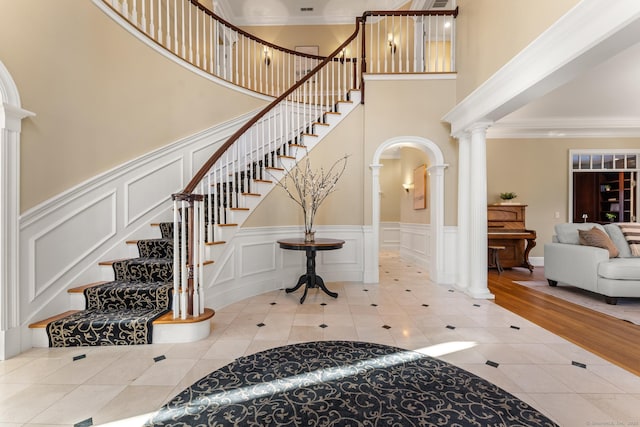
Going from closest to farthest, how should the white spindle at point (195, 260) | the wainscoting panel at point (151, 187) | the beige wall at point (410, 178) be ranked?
1. the white spindle at point (195, 260)
2. the wainscoting panel at point (151, 187)
3. the beige wall at point (410, 178)

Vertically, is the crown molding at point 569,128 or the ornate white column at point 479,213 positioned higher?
the crown molding at point 569,128

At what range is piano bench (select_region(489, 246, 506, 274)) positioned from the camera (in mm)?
5195

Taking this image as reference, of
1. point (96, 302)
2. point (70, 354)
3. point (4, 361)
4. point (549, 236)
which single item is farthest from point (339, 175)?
point (549, 236)

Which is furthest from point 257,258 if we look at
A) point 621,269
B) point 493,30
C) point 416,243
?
point 621,269

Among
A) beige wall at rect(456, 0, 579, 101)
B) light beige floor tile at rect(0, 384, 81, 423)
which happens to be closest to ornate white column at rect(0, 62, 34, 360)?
light beige floor tile at rect(0, 384, 81, 423)

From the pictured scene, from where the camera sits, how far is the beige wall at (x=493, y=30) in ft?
8.27

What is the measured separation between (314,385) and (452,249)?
341 cm

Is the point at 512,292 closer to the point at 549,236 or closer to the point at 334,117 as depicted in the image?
the point at 549,236

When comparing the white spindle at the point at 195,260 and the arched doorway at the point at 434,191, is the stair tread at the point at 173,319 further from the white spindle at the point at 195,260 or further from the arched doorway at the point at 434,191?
the arched doorway at the point at 434,191

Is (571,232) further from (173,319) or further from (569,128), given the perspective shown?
(173,319)

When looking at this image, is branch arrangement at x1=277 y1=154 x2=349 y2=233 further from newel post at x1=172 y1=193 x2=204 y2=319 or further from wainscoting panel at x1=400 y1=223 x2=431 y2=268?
wainscoting panel at x1=400 y1=223 x2=431 y2=268

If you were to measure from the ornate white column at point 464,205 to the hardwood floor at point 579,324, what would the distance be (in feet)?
1.62

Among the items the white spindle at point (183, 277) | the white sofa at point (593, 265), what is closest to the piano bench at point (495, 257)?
the white sofa at point (593, 265)

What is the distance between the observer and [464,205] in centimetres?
411
